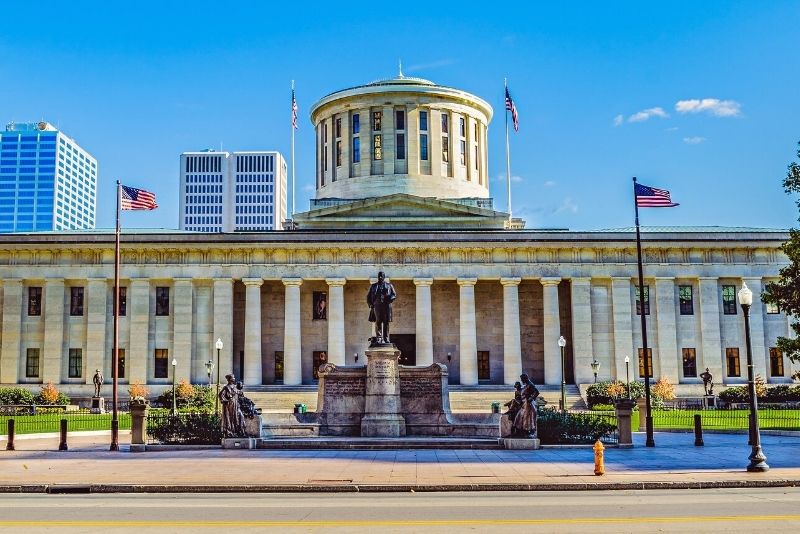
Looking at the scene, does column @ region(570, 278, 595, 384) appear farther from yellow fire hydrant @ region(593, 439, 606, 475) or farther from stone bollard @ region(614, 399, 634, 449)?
yellow fire hydrant @ region(593, 439, 606, 475)

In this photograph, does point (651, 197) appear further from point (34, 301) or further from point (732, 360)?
point (34, 301)

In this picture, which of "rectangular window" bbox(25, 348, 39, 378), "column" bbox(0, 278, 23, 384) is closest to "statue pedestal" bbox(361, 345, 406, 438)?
"rectangular window" bbox(25, 348, 39, 378)

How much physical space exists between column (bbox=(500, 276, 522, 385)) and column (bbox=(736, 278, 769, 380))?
51.2 ft

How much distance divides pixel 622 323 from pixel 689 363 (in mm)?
5710

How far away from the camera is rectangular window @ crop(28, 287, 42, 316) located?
63.9 m

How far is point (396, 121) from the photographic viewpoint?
247 feet

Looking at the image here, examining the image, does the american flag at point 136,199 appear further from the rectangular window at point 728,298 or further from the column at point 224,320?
the rectangular window at point 728,298

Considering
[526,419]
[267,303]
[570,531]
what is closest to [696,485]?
[570,531]

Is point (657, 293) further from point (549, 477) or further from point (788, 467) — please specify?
point (549, 477)

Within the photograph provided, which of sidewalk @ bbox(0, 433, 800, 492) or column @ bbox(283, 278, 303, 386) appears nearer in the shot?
sidewalk @ bbox(0, 433, 800, 492)

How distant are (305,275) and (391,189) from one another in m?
13.5

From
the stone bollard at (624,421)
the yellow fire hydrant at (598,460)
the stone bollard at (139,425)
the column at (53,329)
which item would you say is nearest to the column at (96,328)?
the column at (53,329)

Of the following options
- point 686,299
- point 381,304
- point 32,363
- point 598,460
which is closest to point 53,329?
point 32,363

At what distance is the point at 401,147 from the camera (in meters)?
74.8
